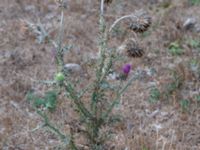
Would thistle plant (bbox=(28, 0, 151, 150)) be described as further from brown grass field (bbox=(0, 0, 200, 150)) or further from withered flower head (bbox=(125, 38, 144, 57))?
brown grass field (bbox=(0, 0, 200, 150))

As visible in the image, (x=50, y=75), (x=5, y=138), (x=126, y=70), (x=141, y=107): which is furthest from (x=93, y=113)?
(x=50, y=75)

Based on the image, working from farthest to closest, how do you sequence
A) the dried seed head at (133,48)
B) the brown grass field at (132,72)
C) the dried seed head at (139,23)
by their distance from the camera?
the brown grass field at (132,72)
the dried seed head at (133,48)
the dried seed head at (139,23)

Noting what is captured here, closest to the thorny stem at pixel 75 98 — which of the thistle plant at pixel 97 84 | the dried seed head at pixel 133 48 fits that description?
the thistle plant at pixel 97 84

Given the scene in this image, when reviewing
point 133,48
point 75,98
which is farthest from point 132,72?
point 75,98

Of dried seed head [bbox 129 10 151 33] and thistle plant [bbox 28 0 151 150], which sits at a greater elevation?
dried seed head [bbox 129 10 151 33]

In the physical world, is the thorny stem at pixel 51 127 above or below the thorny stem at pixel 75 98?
below

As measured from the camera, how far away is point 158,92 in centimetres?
370

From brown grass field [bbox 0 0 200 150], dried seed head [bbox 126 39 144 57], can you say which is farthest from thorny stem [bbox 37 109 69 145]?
dried seed head [bbox 126 39 144 57]

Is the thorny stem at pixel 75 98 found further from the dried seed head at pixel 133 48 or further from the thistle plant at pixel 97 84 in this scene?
the dried seed head at pixel 133 48

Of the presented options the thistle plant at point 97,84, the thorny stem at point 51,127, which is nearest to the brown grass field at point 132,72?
the thistle plant at point 97,84

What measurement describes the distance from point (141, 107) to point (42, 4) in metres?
2.04

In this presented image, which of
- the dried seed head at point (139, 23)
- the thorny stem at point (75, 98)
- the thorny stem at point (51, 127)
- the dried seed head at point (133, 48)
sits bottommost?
the thorny stem at point (51, 127)

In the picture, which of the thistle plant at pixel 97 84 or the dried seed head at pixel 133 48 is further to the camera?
the dried seed head at pixel 133 48

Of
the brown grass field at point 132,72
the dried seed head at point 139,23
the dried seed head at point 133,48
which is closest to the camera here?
the dried seed head at point 139,23
